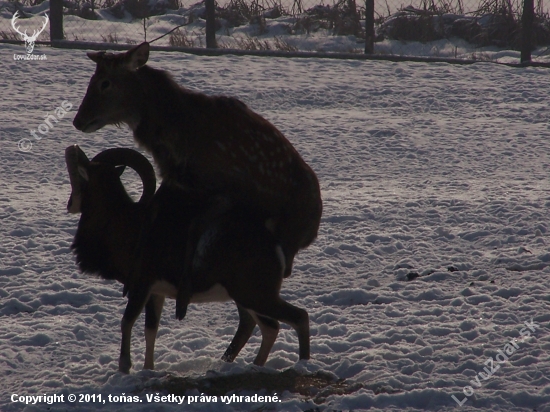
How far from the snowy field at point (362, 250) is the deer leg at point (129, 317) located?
13 centimetres

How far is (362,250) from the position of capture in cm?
756

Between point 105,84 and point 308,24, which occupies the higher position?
point 308,24

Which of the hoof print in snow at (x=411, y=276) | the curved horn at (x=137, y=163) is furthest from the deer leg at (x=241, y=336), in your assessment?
the hoof print in snow at (x=411, y=276)

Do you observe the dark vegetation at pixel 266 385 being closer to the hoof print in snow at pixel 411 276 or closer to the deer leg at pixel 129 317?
the deer leg at pixel 129 317

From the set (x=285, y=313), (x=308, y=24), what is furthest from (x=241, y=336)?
(x=308, y=24)

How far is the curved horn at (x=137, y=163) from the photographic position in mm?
5301

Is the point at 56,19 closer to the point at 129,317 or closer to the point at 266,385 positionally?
the point at 129,317

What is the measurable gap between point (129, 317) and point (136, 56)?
5.49 ft

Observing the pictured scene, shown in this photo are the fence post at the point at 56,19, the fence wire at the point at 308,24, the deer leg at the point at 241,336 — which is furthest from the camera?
the fence wire at the point at 308,24

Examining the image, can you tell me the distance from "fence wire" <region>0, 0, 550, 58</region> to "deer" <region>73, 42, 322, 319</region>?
10087mm

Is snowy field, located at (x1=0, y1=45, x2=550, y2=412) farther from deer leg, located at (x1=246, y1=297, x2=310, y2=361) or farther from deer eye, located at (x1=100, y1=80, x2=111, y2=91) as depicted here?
deer eye, located at (x1=100, y1=80, x2=111, y2=91)

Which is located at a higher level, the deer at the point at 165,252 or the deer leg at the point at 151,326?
the deer at the point at 165,252

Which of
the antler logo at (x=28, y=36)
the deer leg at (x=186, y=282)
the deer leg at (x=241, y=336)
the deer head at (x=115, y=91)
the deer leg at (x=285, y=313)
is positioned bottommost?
the deer leg at (x=241, y=336)

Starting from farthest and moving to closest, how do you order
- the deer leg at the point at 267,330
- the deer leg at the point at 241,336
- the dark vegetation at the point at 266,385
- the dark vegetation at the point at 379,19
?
the dark vegetation at the point at 379,19
the deer leg at the point at 241,336
the deer leg at the point at 267,330
the dark vegetation at the point at 266,385
